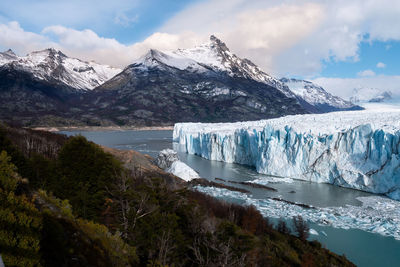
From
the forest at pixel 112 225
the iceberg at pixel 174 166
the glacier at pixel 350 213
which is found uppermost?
the forest at pixel 112 225

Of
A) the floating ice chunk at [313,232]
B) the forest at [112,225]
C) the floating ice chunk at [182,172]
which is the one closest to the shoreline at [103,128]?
the floating ice chunk at [182,172]

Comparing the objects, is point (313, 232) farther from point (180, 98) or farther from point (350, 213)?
point (180, 98)

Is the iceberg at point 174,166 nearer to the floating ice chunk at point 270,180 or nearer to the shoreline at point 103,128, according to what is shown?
the floating ice chunk at point 270,180

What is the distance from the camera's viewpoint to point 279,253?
1265 centimetres

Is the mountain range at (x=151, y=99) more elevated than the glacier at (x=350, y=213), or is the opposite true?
the mountain range at (x=151, y=99)

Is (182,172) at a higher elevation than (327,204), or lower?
higher

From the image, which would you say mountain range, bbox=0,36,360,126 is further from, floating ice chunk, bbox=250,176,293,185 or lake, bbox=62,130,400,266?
floating ice chunk, bbox=250,176,293,185

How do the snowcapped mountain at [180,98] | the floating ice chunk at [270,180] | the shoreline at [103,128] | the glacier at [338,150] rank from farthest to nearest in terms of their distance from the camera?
the snowcapped mountain at [180,98] → the shoreline at [103,128] → the floating ice chunk at [270,180] → the glacier at [338,150]

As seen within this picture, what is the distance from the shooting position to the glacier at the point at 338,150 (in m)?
24.0

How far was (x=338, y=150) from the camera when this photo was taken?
27.1 meters

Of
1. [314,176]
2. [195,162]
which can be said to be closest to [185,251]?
[314,176]

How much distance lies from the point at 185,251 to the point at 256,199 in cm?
1538

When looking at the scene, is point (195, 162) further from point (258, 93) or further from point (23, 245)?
point (258, 93)

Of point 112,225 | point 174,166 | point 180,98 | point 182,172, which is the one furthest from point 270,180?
point 180,98
